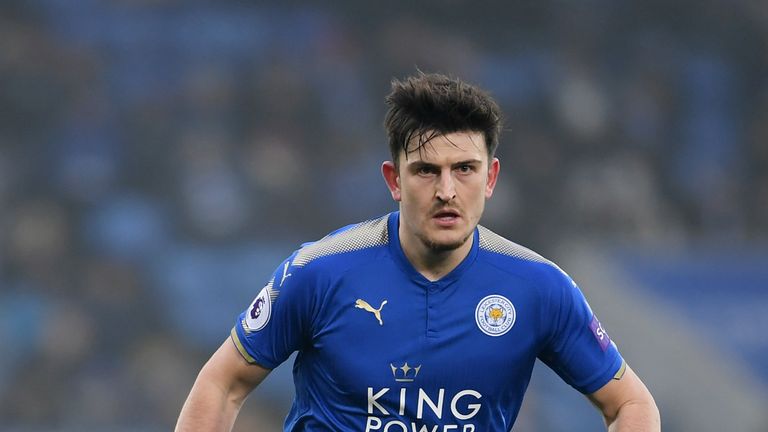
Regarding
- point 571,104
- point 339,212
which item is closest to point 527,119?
point 571,104

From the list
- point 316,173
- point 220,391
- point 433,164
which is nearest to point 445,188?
point 433,164

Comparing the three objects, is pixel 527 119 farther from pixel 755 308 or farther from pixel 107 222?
pixel 107 222

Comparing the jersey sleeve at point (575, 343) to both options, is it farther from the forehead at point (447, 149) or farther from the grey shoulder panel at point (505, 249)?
the forehead at point (447, 149)

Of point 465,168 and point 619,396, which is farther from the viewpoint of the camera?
point 619,396

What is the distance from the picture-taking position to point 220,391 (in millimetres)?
3934

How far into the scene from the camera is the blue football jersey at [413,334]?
153 inches

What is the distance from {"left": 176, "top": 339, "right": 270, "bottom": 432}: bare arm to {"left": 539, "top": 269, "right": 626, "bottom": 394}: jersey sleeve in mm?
907

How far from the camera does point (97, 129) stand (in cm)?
1005

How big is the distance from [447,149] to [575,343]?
0.74 metres

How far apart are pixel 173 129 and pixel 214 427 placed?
6.39 metres

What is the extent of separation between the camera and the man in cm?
386

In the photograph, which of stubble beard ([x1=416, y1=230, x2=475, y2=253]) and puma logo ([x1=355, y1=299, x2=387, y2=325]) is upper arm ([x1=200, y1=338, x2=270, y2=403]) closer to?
puma logo ([x1=355, y1=299, x2=387, y2=325])

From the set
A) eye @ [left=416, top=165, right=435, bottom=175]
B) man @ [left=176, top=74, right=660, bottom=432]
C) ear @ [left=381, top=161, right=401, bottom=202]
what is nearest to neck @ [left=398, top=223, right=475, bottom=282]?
man @ [left=176, top=74, right=660, bottom=432]

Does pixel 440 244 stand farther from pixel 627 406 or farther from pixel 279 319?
pixel 627 406
